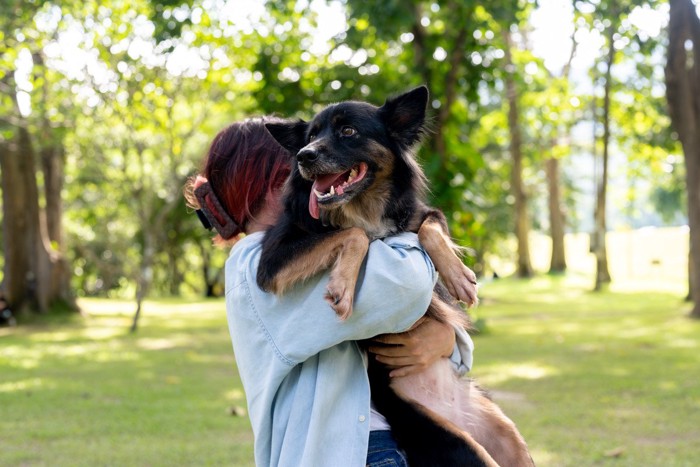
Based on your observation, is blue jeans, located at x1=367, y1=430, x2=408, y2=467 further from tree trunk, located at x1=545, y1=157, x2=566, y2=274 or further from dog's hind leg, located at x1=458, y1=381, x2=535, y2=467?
tree trunk, located at x1=545, y1=157, x2=566, y2=274

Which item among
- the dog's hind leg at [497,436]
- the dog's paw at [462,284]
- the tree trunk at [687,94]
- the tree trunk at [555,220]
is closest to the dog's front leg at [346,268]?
the dog's paw at [462,284]

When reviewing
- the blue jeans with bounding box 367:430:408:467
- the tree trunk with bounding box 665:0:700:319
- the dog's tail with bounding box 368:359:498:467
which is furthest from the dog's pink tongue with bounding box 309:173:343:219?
the tree trunk with bounding box 665:0:700:319

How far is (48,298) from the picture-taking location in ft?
61.1

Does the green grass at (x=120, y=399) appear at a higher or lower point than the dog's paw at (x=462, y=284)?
lower

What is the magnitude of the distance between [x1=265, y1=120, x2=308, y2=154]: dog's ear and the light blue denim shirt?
2.19 ft

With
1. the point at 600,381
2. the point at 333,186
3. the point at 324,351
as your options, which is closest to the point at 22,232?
the point at 600,381

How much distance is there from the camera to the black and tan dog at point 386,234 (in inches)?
98.7

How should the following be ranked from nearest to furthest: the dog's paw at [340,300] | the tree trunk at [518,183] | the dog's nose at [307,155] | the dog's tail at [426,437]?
the dog's paw at [340,300]
the dog's tail at [426,437]
the dog's nose at [307,155]
the tree trunk at [518,183]

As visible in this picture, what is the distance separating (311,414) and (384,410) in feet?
1.16

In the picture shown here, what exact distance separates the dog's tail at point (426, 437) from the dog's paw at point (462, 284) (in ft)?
1.38

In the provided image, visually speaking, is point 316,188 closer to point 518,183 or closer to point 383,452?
point 383,452

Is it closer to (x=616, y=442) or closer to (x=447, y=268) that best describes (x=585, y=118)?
(x=616, y=442)

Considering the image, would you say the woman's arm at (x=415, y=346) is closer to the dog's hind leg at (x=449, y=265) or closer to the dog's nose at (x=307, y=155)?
the dog's hind leg at (x=449, y=265)

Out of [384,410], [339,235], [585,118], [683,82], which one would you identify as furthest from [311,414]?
[585,118]
